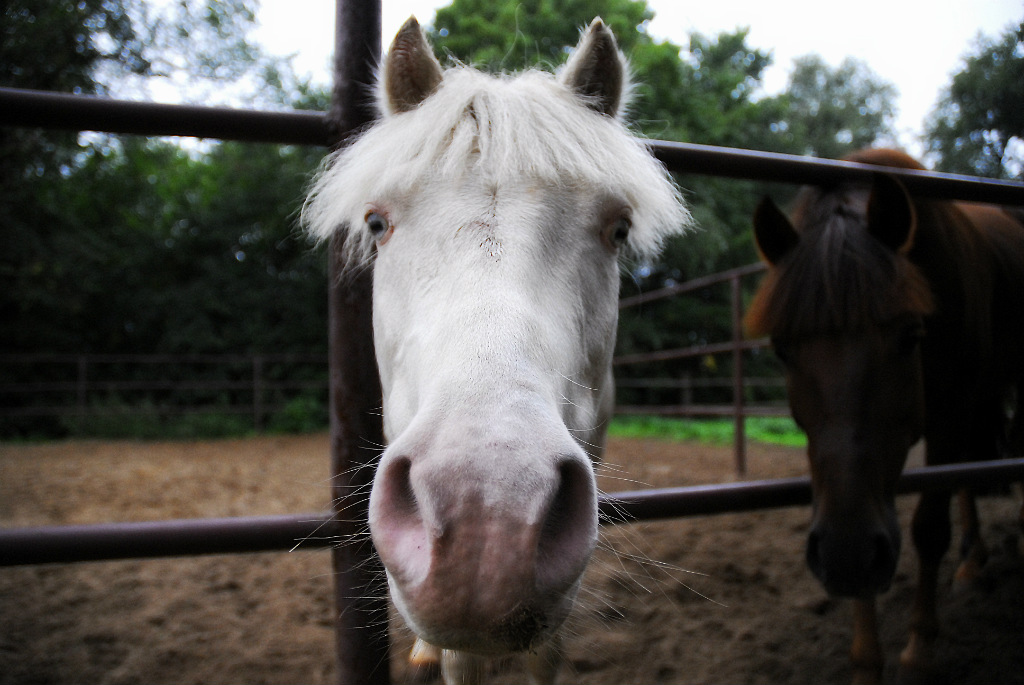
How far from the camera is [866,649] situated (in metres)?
2.09

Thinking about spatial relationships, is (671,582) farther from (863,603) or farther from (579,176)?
(579,176)

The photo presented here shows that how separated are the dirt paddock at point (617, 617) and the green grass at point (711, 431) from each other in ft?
21.0

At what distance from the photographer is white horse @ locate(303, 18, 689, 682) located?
0.70 m

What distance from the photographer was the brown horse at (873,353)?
1712mm

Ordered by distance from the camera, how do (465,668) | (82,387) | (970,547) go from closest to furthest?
(465,668) < (970,547) < (82,387)

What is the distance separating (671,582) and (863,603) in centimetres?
121

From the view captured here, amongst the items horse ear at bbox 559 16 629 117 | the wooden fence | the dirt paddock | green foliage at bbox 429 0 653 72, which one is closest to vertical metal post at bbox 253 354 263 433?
the wooden fence

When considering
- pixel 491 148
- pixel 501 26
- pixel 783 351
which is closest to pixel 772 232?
pixel 783 351

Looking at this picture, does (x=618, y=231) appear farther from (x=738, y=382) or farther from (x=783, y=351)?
(x=738, y=382)

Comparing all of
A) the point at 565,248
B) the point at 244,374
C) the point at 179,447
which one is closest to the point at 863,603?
the point at 565,248

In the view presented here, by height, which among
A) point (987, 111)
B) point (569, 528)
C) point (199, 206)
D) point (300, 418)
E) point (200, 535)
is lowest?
point (300, 418)

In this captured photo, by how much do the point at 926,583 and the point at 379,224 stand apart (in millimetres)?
2520

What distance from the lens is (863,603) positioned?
2125 millimetres

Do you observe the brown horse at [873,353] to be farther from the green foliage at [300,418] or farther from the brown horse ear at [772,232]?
the green foliage at [300,418]
